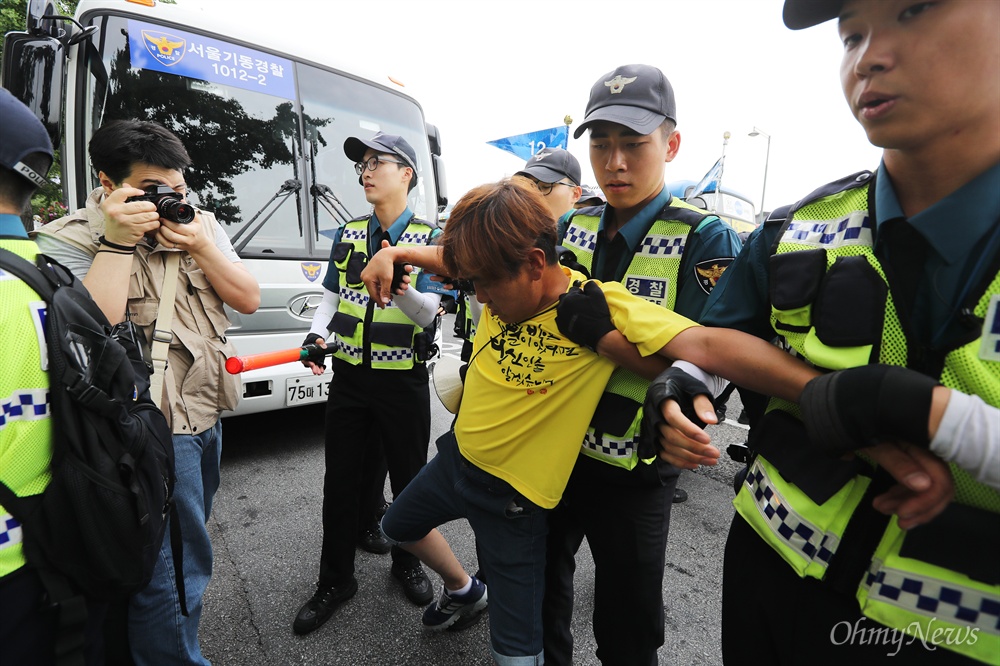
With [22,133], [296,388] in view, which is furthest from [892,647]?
[296,388]

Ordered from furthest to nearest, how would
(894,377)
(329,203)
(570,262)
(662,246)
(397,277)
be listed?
1. (329,203)
2. (397,277)
3. (570,262)
4. (662,246)
5. (894,377)

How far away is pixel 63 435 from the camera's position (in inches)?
41.8

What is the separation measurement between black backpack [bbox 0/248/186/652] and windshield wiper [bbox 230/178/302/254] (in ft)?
8.55

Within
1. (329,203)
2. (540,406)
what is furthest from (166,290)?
(329,203)

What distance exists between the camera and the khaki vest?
5.03ft

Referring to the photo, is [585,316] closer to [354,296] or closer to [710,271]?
[710,271]

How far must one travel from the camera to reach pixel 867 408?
72cm

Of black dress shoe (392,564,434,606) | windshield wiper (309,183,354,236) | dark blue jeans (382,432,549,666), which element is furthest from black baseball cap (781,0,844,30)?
windshield wiper (309,183,354,236)

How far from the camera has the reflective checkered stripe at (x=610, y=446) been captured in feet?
4.68

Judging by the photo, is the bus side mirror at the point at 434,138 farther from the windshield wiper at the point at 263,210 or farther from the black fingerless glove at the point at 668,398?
the black fingerless glove at the point at 668,398

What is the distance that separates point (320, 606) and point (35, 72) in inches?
109

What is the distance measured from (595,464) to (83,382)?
4.21ft

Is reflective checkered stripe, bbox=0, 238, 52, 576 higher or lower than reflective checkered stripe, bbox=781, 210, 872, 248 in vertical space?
lower

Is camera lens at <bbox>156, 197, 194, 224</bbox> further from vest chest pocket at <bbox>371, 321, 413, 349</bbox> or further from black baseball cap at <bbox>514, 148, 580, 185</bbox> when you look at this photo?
black baseball cap at <bbox>514, 148, 580, 185</bbox>
